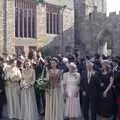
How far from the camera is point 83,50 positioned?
3434 centimetres

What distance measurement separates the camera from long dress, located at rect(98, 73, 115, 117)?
871cm

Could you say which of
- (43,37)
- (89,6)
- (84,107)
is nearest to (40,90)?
(84,107)

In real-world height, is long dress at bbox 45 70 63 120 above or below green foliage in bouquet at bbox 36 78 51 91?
below

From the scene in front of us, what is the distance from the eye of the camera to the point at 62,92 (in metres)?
9.12

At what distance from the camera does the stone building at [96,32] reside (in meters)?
33.7

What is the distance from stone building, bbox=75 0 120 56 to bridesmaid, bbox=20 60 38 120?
23.8 metres

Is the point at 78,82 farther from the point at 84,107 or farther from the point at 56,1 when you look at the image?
the point at 56,1

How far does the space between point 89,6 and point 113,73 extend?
92.8 ft

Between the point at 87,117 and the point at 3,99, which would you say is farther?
the point at 3,99

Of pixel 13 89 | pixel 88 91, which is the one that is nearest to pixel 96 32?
pixel 13 89

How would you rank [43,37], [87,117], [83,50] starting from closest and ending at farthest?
[87,117], [43,37], [83,50]

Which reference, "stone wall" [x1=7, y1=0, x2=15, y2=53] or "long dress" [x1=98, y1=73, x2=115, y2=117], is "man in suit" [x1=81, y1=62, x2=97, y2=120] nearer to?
"long dress" [x1=98, y1=73, x2=115, y2=117]

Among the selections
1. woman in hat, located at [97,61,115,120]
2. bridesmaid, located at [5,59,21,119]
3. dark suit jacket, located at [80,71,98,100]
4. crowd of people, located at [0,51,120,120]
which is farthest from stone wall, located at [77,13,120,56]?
woman in hat, located at [97,61,115,120]

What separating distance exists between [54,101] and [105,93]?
1.27 meters
